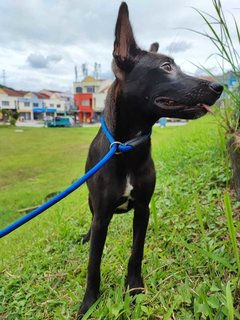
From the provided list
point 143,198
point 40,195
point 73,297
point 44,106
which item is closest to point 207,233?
point 143,198

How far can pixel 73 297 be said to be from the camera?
219cm

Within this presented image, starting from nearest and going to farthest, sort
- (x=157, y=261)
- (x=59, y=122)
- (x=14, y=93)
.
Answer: (x=157, y=261), (x=59, y=122), (x=14, y=93)

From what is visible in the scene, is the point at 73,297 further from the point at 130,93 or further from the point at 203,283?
the point at 130,93

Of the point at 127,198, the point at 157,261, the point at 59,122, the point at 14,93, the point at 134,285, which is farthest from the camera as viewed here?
the point at 14,93

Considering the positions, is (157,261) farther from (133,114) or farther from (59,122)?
(59,122)

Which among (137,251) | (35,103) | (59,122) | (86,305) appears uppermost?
(35,103)

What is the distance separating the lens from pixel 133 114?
6.09ft

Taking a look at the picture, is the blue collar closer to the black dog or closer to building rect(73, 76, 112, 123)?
the black dog

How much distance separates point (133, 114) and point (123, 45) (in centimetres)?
41

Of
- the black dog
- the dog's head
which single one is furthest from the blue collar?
the dog's head

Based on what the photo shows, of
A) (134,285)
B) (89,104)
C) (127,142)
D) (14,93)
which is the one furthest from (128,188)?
(14,93)

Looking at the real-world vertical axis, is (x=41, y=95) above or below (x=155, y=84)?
above

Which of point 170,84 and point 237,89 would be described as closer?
point 170,84

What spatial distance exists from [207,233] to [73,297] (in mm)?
1131
